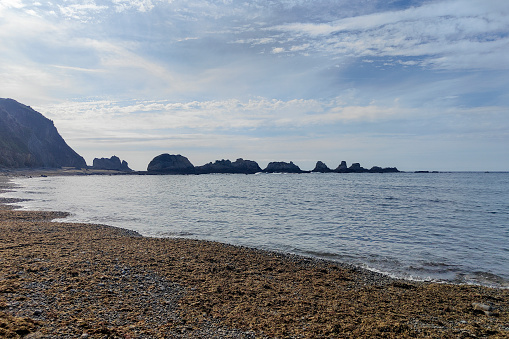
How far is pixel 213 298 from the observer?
8.95m

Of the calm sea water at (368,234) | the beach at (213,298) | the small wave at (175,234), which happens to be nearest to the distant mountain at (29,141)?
the calm sea water at (368,234)

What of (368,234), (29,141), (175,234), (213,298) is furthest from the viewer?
(29,141)

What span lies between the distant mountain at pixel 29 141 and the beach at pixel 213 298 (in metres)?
136

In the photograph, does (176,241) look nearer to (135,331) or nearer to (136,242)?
(136,242)

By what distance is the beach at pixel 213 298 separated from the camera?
6.82m

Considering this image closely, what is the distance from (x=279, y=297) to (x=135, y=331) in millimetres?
4424

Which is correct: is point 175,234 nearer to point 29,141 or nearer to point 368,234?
point 368,234

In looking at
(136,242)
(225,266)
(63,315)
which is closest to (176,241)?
(136,242)

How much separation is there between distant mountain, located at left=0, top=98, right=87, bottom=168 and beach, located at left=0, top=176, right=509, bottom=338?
13629cm

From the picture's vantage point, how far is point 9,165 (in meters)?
120

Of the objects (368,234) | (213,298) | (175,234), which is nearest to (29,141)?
(175,234)

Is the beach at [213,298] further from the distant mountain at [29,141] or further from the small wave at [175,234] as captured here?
the distant mountain at [29,141]

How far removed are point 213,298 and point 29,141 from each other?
606 feet

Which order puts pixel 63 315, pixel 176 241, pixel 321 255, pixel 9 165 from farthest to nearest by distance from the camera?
1. pixel 9 165
2. pixel 176 241
3. pixel 321 255
4. pixel 63 315
